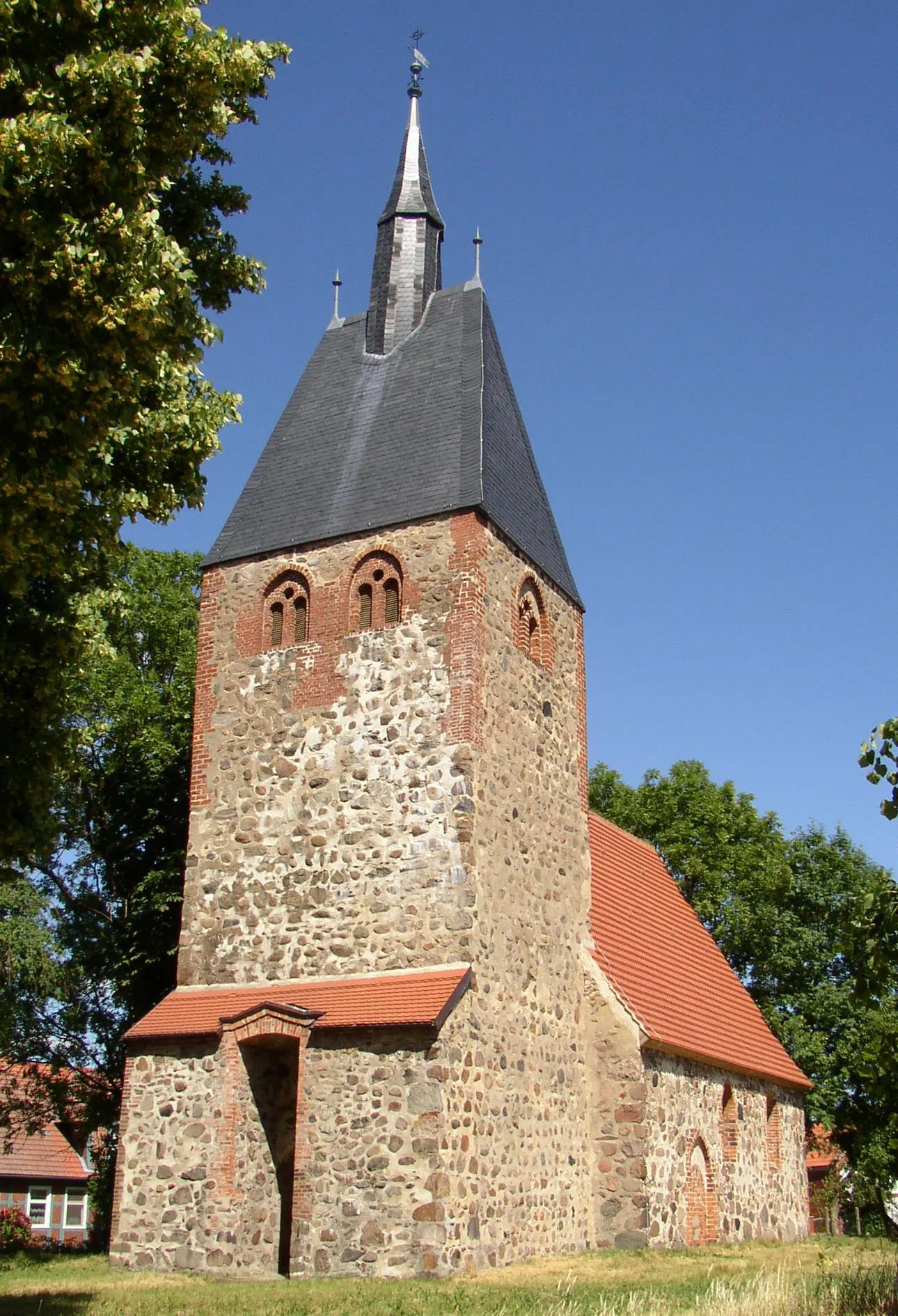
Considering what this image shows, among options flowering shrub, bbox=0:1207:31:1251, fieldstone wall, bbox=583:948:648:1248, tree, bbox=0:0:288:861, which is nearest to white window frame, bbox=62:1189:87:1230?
flowering shrub, bbox=0:1207:31:1251

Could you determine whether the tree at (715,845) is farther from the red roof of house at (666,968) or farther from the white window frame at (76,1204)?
the white window frame at (76,1204)

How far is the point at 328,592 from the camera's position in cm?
1859

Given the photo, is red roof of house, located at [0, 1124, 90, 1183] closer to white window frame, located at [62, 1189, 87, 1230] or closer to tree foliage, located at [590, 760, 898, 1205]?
white window frame, located at [62, 1189, 87, 1230]

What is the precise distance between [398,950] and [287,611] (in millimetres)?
5432

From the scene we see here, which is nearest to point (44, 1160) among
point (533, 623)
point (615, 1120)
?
point (615, 1120)

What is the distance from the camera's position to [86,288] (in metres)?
8.02

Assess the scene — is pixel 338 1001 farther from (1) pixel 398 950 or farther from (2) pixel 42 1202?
(2) pixel 42 1202

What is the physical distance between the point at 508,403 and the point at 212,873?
891cm

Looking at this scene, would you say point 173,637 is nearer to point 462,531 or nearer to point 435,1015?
point 462,531

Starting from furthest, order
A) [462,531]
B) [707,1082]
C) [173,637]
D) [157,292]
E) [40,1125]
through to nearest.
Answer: [173,637]
[40,1125]
[707,1082]
[462,531]
[157,292]

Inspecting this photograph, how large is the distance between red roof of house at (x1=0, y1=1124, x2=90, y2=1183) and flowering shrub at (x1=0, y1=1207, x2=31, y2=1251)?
3.27 m

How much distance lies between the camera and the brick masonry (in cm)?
1498

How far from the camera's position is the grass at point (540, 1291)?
10445 mm

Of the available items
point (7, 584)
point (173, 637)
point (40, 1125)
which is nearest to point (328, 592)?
point (173, 637)
